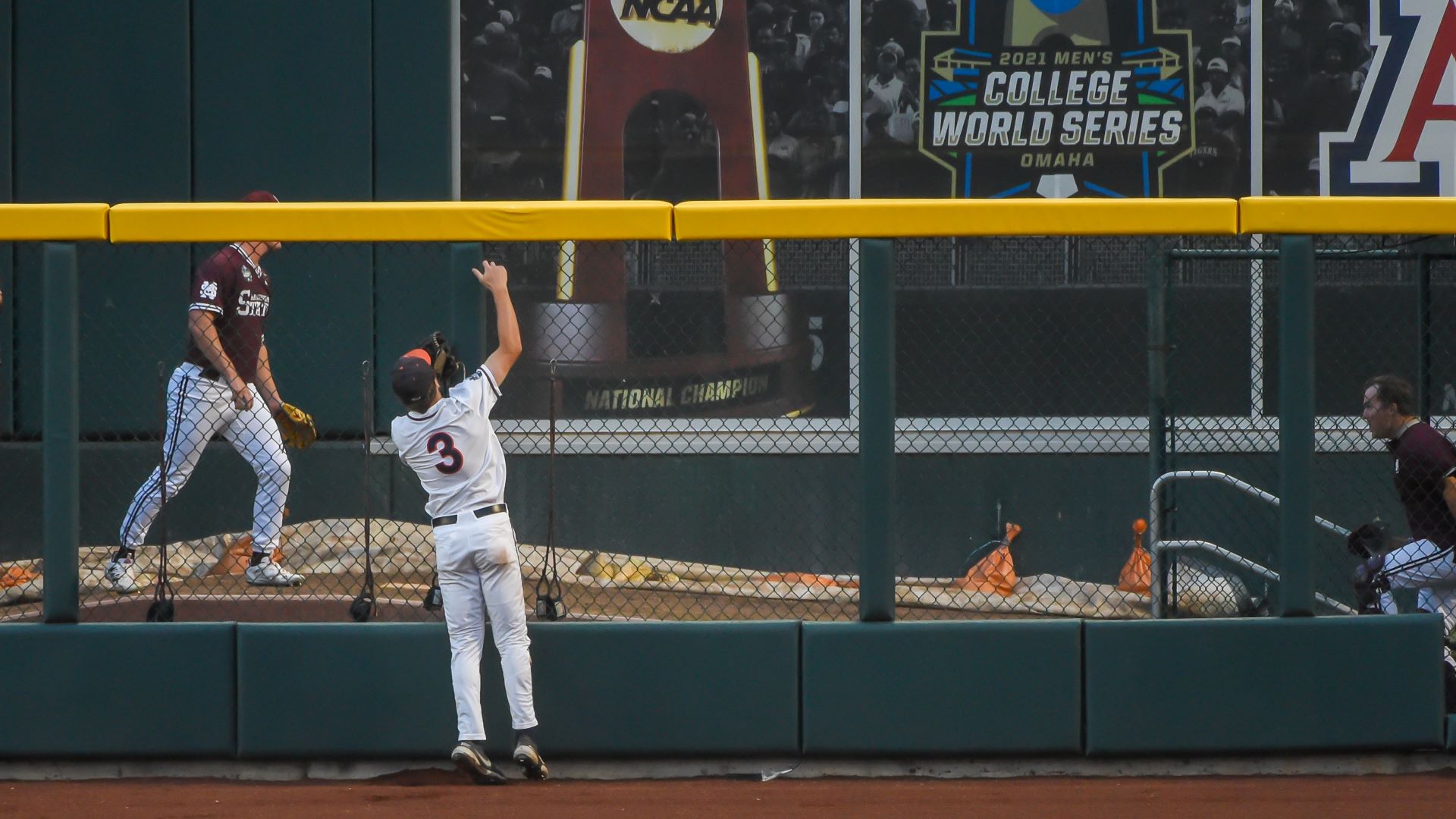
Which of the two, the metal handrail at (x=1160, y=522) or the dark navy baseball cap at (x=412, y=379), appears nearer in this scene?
the dark navy baseball cap at (x=412, y=379)

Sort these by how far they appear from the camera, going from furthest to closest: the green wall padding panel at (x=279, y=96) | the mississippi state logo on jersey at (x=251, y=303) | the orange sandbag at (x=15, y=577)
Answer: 1. the green wall padding panel at (x=279, y=96)
2. the orange sandbag at (x=15, y=577)
3. the mississippi state logo on jersey at (x=251, y=303)

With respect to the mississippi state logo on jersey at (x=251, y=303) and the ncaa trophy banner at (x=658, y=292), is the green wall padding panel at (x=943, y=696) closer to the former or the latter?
the mississippi state logo on jersey at (x=251, y=303)

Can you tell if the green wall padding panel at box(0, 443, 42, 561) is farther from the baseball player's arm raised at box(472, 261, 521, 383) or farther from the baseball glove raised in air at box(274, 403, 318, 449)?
the baseball player's arm raised at box(472, 261, 521, 383)

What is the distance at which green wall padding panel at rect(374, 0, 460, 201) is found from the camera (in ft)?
30.0

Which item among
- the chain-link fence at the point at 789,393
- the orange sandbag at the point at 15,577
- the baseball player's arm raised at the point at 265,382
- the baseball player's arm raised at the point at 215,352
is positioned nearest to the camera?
the baseball player's arm raised at the point at 215,352

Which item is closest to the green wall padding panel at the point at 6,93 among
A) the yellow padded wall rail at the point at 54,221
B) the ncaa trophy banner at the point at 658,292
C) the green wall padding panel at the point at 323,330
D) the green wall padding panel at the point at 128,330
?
the green wall padding panel at the point at 128,330

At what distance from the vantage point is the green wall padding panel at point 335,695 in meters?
5.38

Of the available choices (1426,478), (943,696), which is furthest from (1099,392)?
(943,696)

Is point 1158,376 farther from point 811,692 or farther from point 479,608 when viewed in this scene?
point 479,608

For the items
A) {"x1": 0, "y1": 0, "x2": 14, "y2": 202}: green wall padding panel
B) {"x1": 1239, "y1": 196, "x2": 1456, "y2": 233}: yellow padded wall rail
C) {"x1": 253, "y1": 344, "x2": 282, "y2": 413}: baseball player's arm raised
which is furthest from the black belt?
{"x1": 0, "y1": 0, "x2": 14, "y2": 202}: green wall padding panel

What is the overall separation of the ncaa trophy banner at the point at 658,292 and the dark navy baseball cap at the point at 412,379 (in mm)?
3949

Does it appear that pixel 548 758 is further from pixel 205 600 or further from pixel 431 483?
pixel 205 600

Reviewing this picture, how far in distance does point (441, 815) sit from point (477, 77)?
578cm

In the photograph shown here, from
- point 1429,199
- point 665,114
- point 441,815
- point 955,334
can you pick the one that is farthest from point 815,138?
point 441,815
